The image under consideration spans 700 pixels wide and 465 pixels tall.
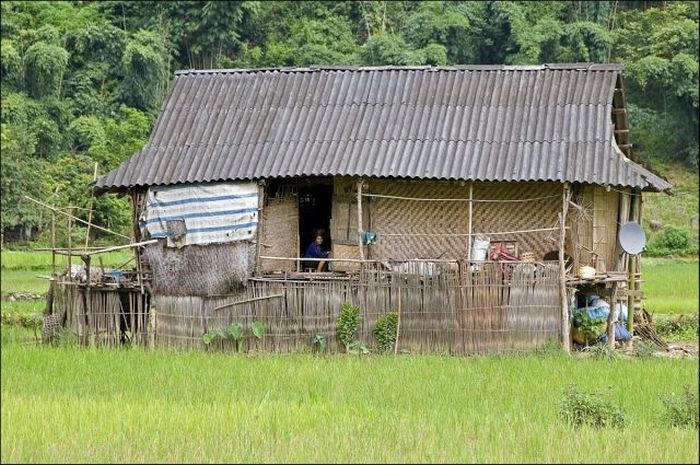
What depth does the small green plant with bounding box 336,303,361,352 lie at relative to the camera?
15.0 m

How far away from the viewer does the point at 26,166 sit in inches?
1225

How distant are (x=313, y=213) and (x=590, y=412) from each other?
811 centimetres

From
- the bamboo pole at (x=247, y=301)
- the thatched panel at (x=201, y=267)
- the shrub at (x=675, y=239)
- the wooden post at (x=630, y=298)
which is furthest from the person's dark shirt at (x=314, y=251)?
the shrub at (x=675, y=239)

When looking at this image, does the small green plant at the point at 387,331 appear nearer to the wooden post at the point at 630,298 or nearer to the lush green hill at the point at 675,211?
the wooden post at the point at 630,298

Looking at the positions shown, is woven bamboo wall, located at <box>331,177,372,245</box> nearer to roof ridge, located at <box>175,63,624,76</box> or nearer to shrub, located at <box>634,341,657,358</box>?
roof ridge, located at <box>175,63,624,76</box>

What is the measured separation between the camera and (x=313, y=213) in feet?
57.1

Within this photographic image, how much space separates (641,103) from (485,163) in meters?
27.0

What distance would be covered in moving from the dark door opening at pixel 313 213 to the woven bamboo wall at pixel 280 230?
691 millimetres

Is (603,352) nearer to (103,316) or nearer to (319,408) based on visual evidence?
(319,408)

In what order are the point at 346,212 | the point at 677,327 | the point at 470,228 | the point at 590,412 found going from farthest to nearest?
1. the point at 677,327
2. the point at 346,212
3. the point at 470,228
4. the point at 590,412

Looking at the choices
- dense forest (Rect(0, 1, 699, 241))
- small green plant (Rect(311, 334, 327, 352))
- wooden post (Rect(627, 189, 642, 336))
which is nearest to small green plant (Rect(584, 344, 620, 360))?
wooden post (Rect(627, 189, 642, 336))

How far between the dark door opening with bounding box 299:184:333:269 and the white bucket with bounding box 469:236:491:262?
8.16 ft

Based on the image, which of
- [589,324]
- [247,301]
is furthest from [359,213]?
[589,324]

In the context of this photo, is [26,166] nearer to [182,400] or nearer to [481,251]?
[481,251]
